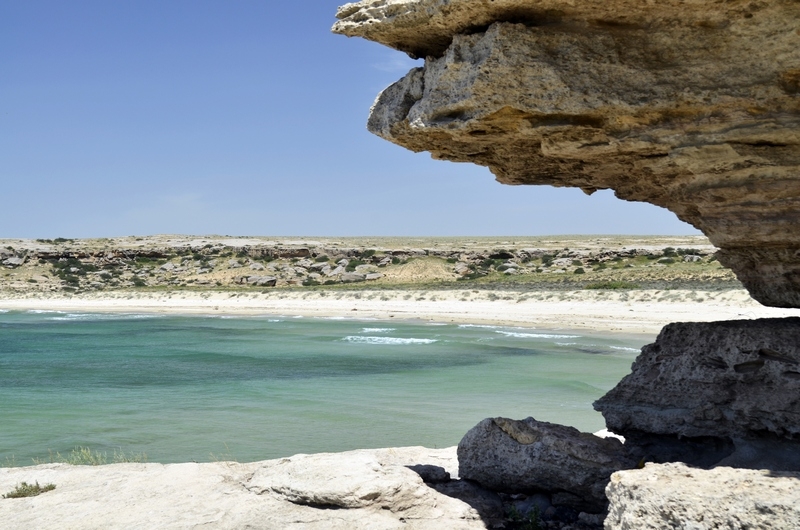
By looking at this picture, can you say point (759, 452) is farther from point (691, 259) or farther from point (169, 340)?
point (691, 259)

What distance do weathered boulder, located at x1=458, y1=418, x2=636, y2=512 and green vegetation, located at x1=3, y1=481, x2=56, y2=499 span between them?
4.26 meters

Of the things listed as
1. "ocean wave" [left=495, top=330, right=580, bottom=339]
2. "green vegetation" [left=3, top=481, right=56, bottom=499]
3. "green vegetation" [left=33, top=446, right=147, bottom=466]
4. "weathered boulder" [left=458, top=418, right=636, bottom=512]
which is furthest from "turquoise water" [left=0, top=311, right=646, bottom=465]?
"weathered boulder" [left=458, top=418, right=636, bottom=512]

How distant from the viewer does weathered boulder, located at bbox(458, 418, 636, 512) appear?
277 inches

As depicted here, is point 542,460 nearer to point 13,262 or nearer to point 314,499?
point 314,499

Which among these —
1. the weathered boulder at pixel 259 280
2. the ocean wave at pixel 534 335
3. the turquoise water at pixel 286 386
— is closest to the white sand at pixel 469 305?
the ocean wave at pixel 534 335

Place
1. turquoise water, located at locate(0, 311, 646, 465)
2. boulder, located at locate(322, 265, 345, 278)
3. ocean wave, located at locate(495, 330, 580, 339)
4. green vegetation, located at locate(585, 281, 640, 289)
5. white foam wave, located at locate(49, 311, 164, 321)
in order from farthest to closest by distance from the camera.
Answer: boulder, located at locate(322, 265, 345, 278)
white foam wave, located at locate(49, 311, 164, 321)
green vegetation, located at locate(585, 281, 640, 289)
ocean wave, located at locate(495, 330, 580, 339)
turquoise water, located at locate(0, 311, 646, 465)

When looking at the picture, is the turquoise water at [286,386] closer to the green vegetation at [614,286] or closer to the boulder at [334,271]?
the green vegetation at [614,286]

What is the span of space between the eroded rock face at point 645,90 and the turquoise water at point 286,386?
7054mm

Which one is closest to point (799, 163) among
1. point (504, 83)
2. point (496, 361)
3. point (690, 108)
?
point (690, 108)

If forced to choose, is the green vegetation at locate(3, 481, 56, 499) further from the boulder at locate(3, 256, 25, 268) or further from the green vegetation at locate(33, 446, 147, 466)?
the boulder at locate(3, 256, 25, 268)

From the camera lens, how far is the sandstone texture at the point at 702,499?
16.0 ft

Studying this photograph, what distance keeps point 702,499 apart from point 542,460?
2.24 metres

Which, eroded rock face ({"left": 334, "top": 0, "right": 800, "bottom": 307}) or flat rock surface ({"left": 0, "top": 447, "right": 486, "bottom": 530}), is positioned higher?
eroded rock face ({"left": 334, "top": 0, "right": 800, "bottom": 307})

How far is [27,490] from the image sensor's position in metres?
7.96
